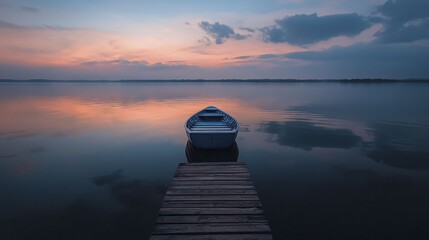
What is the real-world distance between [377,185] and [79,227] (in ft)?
29.1

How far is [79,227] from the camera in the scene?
6.21m

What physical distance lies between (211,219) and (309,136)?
476 inches

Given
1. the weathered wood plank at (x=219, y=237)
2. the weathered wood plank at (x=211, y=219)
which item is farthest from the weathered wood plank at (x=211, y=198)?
the weathered wood plank at (x=219, y=237)

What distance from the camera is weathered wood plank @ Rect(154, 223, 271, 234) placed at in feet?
15.2

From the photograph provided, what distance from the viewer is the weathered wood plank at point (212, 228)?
183 inches

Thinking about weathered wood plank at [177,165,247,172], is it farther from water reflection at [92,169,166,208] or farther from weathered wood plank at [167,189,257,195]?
weathered wood plank at [167,189,257,195]

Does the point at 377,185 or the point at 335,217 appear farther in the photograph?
the point at 377,185

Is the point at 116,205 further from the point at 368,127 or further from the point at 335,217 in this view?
the point at 368,127

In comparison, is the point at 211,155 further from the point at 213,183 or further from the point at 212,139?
the point at 213,183

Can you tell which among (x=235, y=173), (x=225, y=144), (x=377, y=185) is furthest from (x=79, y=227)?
(x=377, y=185)

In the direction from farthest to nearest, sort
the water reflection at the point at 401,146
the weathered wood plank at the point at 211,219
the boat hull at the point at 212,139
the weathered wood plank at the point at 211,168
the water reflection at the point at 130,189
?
the water reflection at the point at 401,146, the boat hull at the point at 212,139, the weathered wood plank at the point at 211,168, the water reflection at the point at 130,189, the weathered wood plank at the point at 211,219

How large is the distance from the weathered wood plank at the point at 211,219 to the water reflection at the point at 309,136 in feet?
28.4

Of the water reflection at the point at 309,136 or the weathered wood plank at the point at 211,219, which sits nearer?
the weathered wood plank at the point at 211,219

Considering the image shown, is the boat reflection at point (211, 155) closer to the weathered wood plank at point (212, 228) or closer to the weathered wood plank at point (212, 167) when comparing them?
the weathered wood plank at point (212, 167)
